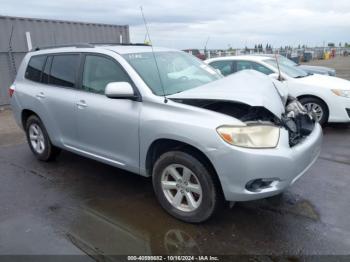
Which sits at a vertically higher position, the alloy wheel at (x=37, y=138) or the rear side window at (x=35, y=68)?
the rear side window at (x=35, y=68)

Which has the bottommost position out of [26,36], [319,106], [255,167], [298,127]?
[319,106]

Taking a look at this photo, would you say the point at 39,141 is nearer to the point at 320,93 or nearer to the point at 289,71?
the point at 320,93

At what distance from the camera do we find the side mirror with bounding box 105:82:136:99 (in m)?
3.43

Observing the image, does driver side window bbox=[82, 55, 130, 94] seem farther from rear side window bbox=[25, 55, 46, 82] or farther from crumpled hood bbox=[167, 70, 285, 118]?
rear side window bbox=[25, 55, 46, 82]

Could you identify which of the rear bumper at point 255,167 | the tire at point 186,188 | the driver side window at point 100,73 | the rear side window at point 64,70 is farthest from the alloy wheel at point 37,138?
the rear bumper at point 255,167

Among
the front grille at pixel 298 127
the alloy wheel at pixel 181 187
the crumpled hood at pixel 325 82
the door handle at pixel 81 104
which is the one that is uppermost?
the door handle at pixel 81 104

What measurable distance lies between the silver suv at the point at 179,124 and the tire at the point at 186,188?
0.01 m

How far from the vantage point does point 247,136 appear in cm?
293

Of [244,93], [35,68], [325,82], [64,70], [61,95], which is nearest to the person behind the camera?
[244,93]

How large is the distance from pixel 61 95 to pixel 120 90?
1400 mm

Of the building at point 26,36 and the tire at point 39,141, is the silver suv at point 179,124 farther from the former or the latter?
the building at point 26,36

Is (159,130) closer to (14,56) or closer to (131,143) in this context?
(131,143)

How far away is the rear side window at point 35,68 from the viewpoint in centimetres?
501

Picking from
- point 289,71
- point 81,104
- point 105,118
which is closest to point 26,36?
→ point 81,104
